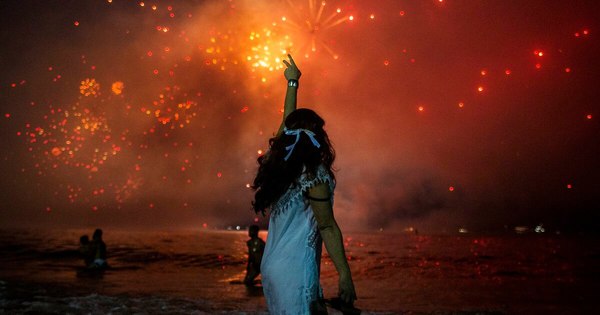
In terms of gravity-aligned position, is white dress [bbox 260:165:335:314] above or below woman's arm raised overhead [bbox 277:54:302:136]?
below

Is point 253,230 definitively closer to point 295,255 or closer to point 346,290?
point 295,255

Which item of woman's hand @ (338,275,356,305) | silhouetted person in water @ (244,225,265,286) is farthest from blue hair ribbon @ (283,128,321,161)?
silhouetted person in water @ (244,225,265,286)

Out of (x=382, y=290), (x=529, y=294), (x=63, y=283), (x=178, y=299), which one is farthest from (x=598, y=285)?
(x=63, y=283)

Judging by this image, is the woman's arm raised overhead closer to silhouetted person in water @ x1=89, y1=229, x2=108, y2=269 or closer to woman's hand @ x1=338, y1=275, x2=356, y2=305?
woman's hand @ x1=338, y1=275, x2=356, y2=305

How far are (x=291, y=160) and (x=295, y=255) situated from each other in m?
0.50

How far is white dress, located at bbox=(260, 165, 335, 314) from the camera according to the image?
7.75 feet

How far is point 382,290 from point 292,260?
1354cm

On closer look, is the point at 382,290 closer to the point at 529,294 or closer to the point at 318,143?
the point at 529,294

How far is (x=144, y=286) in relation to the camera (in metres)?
14.7

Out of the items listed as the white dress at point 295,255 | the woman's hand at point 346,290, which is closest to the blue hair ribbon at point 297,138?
the white dress at point 295,255

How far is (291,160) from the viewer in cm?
244

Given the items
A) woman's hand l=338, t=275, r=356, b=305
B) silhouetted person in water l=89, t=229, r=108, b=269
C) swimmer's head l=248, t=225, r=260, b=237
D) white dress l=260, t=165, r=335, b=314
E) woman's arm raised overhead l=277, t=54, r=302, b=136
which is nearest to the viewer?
woman's hand l=338, t=275, r=356, b=305

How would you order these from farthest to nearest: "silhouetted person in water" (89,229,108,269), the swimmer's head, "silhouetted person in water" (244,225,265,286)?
"silhouetted person in water" (89,229,108,269) → "silhouetted person in water" (244,225,265,286) → the swimmer's head

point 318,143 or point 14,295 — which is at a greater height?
point 318,143
